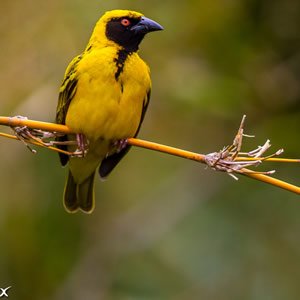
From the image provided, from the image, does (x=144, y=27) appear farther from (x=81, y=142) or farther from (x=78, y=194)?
(x=78, y=194)

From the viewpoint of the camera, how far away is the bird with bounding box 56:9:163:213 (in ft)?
15.0

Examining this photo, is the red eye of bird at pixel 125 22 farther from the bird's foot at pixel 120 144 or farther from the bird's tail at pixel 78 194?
the bird's tail at pixel 78 194

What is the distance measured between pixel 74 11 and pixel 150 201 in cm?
176

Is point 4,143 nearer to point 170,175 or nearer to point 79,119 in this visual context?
point 170,175

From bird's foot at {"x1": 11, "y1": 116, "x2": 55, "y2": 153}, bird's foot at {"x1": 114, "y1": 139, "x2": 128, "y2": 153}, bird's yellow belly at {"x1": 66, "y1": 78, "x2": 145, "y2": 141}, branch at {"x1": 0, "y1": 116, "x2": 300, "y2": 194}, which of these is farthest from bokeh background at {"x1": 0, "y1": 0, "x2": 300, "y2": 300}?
bird's foot at {"x1": 11, "y1": 116, "x2": 55, "y2": 153}

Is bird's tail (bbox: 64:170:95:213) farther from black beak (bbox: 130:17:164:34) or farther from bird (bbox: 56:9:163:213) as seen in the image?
black beak (bbox: 130:17:164:34)

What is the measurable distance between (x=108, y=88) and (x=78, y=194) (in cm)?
116

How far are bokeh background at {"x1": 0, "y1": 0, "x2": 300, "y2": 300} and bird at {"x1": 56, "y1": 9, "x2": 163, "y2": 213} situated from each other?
1488 mm

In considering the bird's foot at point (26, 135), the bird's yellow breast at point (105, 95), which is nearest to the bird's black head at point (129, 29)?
the bird's yellow breast at point (105, 95)

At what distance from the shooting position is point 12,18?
673cm

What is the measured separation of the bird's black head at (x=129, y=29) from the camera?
484cm

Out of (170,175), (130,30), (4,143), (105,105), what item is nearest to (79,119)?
(105,105)

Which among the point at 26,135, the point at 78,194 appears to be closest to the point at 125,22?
the point at 78,194

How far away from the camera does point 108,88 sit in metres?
4.53
